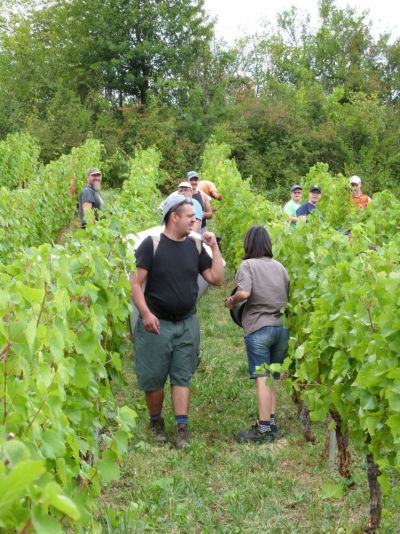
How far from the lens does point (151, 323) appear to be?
4.83 meters

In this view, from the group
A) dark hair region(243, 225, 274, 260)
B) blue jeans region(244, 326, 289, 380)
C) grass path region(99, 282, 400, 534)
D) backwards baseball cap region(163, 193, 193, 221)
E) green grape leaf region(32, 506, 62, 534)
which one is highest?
backwards baseball cap region(163, 193, 193, 221)

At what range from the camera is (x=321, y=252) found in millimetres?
5031

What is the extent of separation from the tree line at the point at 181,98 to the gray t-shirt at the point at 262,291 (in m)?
16.6

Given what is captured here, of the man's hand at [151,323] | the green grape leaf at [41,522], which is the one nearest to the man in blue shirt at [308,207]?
the man's hand at [151,323]

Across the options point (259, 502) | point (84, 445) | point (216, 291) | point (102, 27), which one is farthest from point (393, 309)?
point (102, 27)

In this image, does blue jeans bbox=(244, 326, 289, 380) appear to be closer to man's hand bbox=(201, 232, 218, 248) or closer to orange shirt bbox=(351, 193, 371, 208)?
man's hand bbox=(201, 232, 218, 248)

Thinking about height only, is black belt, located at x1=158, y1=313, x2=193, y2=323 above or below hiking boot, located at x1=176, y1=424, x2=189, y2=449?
above

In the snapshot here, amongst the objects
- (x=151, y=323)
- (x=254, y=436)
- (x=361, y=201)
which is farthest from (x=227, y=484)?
(x=361, y=201)

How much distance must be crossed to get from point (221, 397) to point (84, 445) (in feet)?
11.4

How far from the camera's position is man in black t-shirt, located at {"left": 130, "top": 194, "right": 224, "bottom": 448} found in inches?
195

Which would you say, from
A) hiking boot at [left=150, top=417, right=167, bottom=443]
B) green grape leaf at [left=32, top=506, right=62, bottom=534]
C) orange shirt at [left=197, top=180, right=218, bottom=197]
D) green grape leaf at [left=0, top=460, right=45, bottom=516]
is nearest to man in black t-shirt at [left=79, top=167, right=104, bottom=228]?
orange shirt at [left=197, top=180, right=218, bottom=197]

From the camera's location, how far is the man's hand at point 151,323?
190 inches

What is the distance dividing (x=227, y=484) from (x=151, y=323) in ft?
3.53

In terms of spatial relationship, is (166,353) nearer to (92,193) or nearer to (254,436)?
(254,436)
